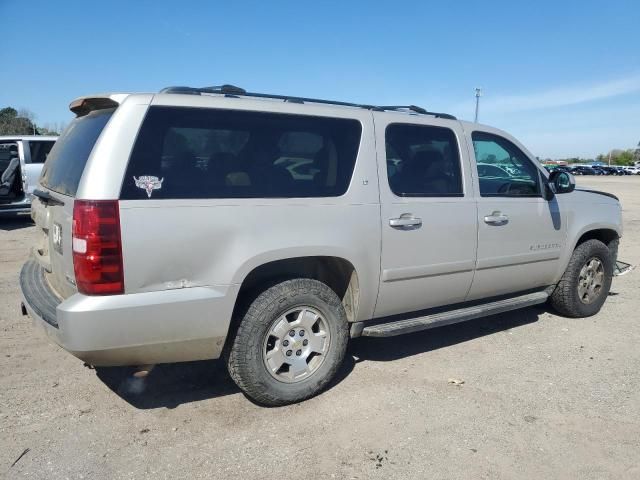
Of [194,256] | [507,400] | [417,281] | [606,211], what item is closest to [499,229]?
[417,281]

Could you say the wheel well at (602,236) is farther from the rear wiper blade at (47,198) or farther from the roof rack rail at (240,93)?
the rear wiper blade at (47,198)

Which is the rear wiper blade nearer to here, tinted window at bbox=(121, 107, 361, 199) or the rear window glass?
the rear window glass

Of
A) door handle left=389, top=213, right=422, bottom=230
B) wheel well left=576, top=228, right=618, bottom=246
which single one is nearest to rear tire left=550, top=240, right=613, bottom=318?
wheel well left=576, top=228, right=618, bottom=246

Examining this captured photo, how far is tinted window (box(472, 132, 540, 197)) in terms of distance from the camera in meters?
4.47

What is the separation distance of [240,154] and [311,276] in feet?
3.32

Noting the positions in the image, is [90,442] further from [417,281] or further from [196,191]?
[417,281]

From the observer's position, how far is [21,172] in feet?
35.0

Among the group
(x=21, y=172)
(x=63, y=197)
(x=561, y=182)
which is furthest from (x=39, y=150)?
(x=561, y=182)

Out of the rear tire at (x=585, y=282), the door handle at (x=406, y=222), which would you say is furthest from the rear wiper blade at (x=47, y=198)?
the rear tire at (x=585, y=282)

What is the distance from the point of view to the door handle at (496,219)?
4305 millimetres

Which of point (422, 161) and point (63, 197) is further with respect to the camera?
point (422, 161)

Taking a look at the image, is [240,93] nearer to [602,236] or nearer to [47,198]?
[47,198]

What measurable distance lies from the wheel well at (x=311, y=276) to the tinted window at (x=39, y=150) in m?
9.32

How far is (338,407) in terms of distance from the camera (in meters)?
3.50
